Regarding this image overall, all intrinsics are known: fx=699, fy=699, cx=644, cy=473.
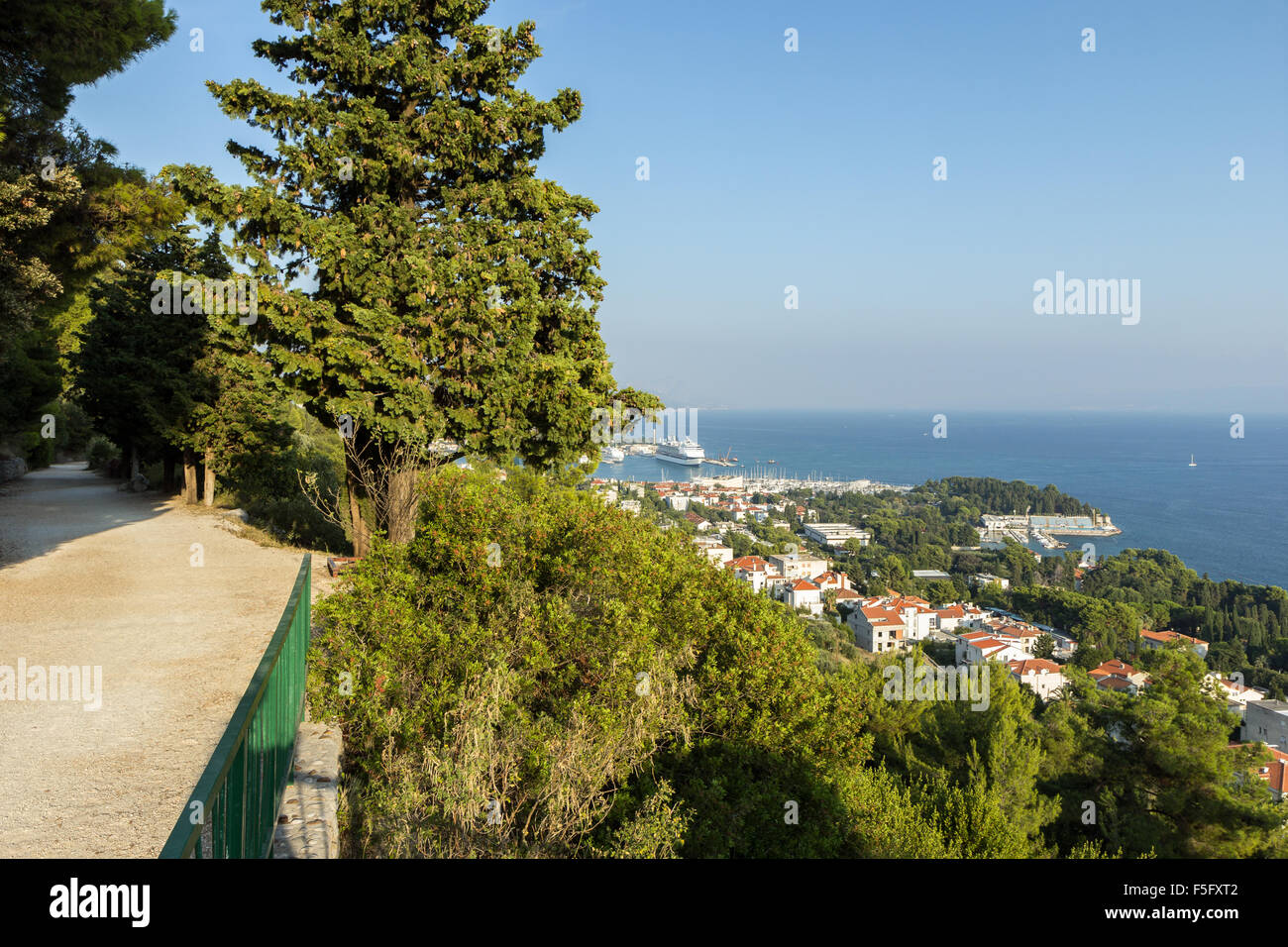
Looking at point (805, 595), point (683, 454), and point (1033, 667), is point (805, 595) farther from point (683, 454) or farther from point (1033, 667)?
point (683, 454)

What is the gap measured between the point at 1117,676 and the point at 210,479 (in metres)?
45.4

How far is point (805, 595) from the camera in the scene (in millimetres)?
58531

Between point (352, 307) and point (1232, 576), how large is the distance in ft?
313

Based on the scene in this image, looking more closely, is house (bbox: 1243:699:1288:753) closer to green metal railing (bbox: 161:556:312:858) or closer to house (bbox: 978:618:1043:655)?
house (bbox: 978:618:1043:655)

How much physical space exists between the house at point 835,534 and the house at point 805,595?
2772 centimetres

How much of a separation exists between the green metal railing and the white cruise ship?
504 feet

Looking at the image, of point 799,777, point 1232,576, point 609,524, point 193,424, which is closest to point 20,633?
point 609,524

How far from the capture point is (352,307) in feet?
26.9

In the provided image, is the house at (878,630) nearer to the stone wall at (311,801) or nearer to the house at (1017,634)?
the house at (1017,634)

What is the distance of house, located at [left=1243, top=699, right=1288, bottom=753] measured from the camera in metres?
35.0

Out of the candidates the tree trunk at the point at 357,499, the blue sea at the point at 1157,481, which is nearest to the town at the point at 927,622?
the tree trunk at the point at 357,499

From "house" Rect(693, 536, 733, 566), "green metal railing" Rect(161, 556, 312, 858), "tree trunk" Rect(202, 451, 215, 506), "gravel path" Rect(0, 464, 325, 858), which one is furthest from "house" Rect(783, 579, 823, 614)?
"green metal railing" Rect(161, 556, 312, 858)

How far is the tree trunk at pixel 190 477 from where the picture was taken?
1728 cm
